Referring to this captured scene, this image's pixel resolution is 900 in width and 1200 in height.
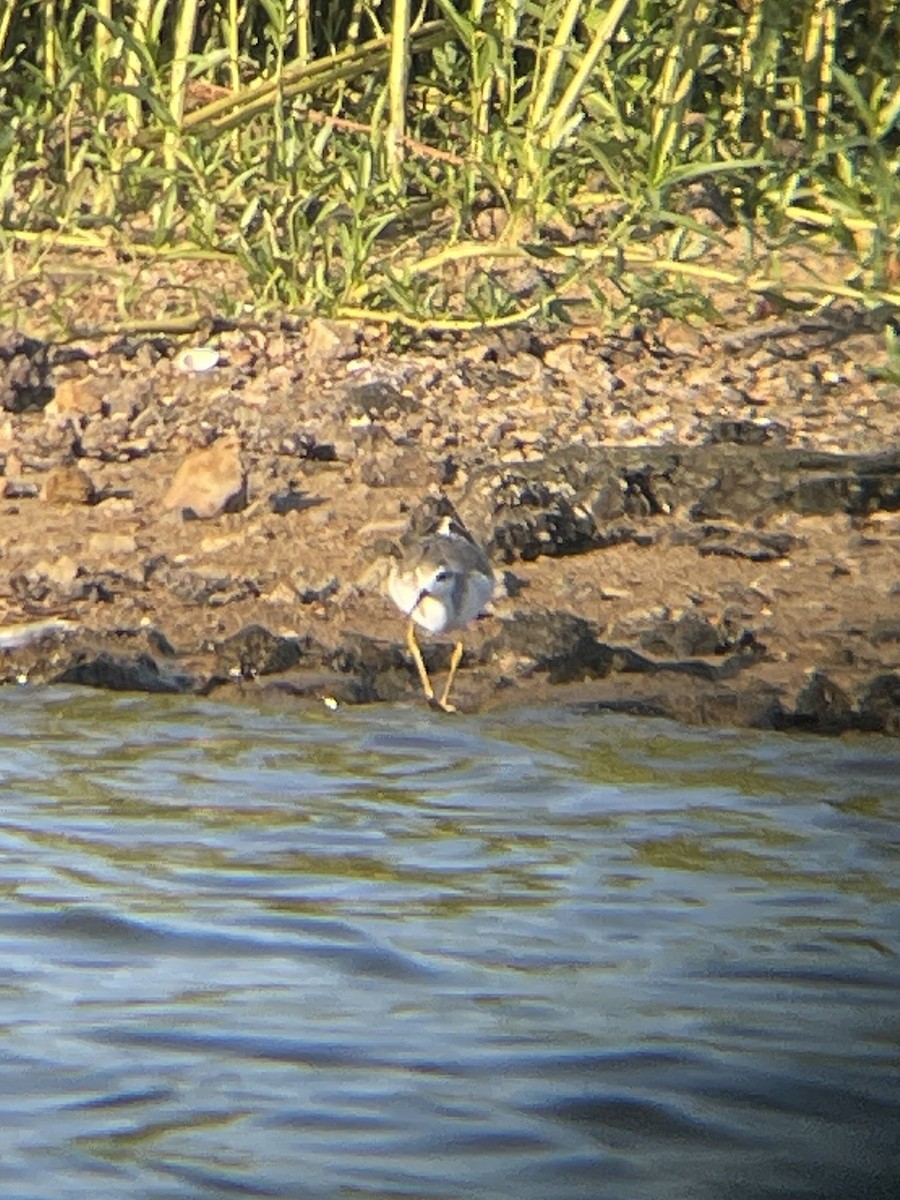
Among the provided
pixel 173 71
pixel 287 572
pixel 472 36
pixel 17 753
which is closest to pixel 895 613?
pixel 287 572

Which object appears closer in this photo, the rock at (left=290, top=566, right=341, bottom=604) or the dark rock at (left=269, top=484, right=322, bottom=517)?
the rock at (left=290, top=566, right=341, bottom=604)

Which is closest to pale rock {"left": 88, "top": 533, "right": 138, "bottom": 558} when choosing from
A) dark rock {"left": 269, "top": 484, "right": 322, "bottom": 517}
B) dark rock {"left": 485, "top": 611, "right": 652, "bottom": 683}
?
→ dark rock {"left": 269, "top": 484, "right": 322, "bottom": 517}

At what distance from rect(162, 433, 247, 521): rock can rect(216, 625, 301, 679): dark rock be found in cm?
65

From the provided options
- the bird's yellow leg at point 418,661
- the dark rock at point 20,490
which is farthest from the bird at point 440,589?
the dark rock at point 20,490

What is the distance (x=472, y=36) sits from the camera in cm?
624

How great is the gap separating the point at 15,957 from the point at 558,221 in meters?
3.72

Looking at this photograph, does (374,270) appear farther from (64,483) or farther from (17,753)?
(17,753)

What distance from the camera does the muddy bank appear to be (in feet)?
15.3

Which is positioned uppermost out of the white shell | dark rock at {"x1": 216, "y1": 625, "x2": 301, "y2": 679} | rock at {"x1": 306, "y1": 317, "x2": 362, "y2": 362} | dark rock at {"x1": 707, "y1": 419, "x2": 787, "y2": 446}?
rock at {"x1": 306, "y1": 317, "x2": 362, "y2": 362}

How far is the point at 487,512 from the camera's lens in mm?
5207

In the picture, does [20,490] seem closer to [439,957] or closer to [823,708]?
[823,708]

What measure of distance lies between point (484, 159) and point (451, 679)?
2109mm

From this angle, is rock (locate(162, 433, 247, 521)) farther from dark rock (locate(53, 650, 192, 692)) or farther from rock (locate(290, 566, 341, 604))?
dark rock (locate(53, 650, 192, 692))

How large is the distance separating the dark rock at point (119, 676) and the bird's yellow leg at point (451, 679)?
0.46 m
